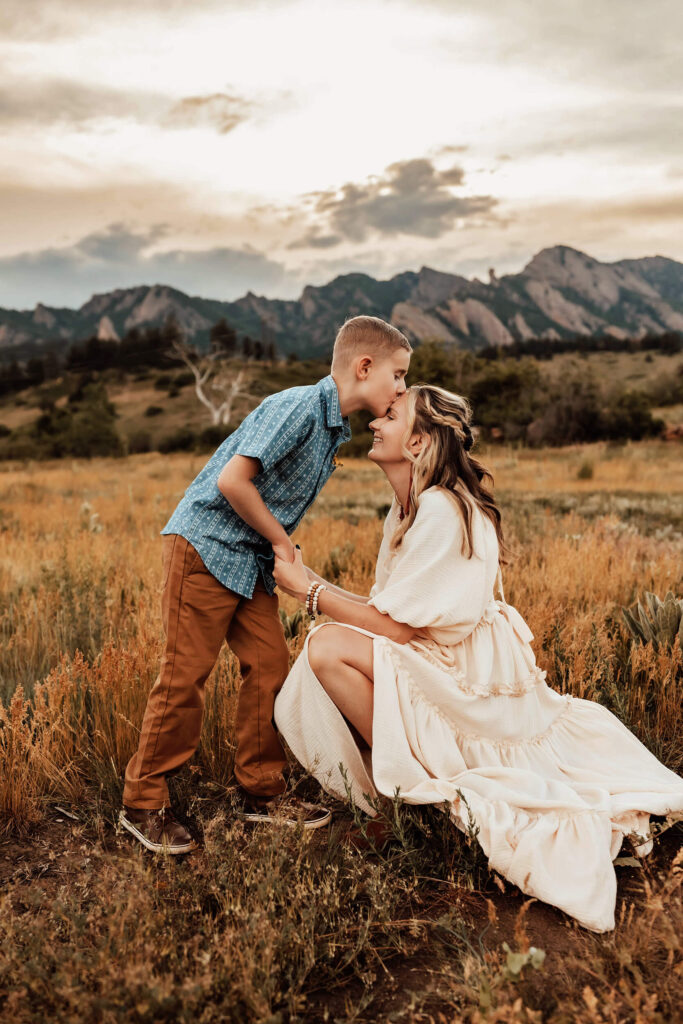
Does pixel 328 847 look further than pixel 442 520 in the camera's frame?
No

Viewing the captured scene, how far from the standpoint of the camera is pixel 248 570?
3137mm

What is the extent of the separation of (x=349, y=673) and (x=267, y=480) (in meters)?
0.87

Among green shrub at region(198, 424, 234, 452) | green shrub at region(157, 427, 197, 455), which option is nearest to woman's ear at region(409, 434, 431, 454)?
green shrub at region(198, 424, 234, 452)

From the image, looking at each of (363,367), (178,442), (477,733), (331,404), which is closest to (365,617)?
(477,733)

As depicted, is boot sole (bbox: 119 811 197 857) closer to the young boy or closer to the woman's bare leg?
the young boy

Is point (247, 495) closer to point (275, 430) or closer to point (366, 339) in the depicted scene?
point (275, 430)

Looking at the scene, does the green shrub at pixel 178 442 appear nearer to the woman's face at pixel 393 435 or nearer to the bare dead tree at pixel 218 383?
the bare dead tree at pixel 218 383

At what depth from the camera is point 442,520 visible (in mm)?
2930

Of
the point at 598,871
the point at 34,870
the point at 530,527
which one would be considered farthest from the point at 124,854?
the point at 530,527

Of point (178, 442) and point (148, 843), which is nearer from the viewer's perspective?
point (148, 843)

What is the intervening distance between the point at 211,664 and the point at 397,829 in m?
1.03

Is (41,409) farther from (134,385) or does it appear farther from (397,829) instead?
(397,829)

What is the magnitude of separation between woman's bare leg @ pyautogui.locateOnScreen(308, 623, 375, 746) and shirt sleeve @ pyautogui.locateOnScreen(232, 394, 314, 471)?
0.74 m

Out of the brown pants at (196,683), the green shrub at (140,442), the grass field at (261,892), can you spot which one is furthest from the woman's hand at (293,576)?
the green shrub at (140,442)
